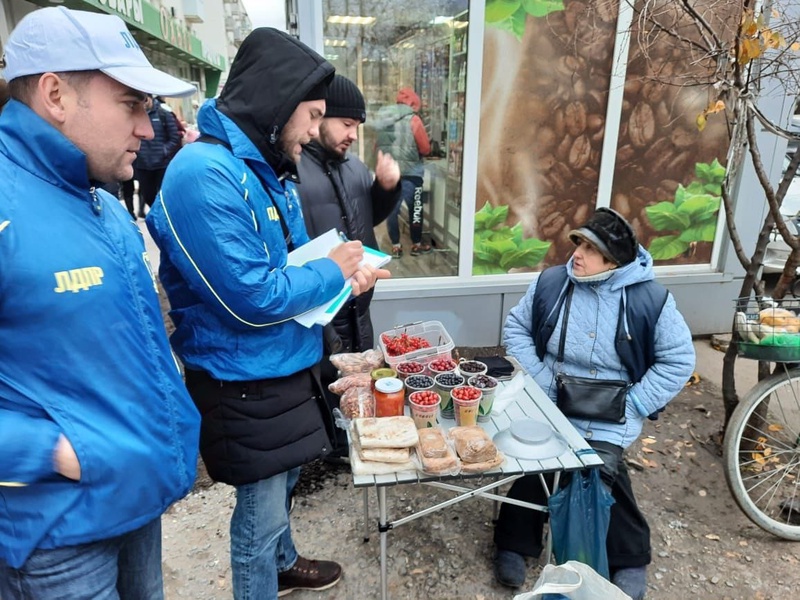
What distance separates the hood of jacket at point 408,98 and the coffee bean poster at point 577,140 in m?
0.54

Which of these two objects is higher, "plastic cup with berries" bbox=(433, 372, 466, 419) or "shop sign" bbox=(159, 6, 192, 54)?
"shop sign" bbox=(159, 6, 192, 54)

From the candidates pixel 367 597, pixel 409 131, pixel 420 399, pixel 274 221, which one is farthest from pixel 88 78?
pixel 409 131

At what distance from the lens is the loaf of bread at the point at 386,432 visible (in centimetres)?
189

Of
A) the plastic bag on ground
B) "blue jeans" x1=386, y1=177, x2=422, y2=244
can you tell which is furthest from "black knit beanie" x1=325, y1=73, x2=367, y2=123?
"blue jeans" x1=386, y1=177, x2=422, y2=244

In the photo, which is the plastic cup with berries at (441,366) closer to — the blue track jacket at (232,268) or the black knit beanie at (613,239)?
the blue track jacket at (232,268)

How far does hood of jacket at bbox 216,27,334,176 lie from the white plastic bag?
162 centimetres

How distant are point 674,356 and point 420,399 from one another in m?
1.12

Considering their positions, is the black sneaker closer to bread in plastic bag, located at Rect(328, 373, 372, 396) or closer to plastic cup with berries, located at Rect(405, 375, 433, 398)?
bread in plastic bag, located at Rect(328, 373, 372, 396)

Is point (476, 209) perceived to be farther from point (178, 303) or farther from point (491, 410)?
point (178, 303)

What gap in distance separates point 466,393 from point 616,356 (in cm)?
76

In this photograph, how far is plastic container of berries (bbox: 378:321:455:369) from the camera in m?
2.35

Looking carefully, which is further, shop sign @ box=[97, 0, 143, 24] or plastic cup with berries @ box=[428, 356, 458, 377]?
shop sign @ box=[97, 0, 143, 24]

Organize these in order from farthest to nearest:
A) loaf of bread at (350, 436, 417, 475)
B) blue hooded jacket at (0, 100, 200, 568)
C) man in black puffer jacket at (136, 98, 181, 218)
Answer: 1. man in black puffer jacket at (136, 98, 181, 218)
2. loaf of bread at (350, 436, 417, 475)
3. blue hooded jacket at (0, 100, 200, 568)

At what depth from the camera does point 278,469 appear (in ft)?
5.82
